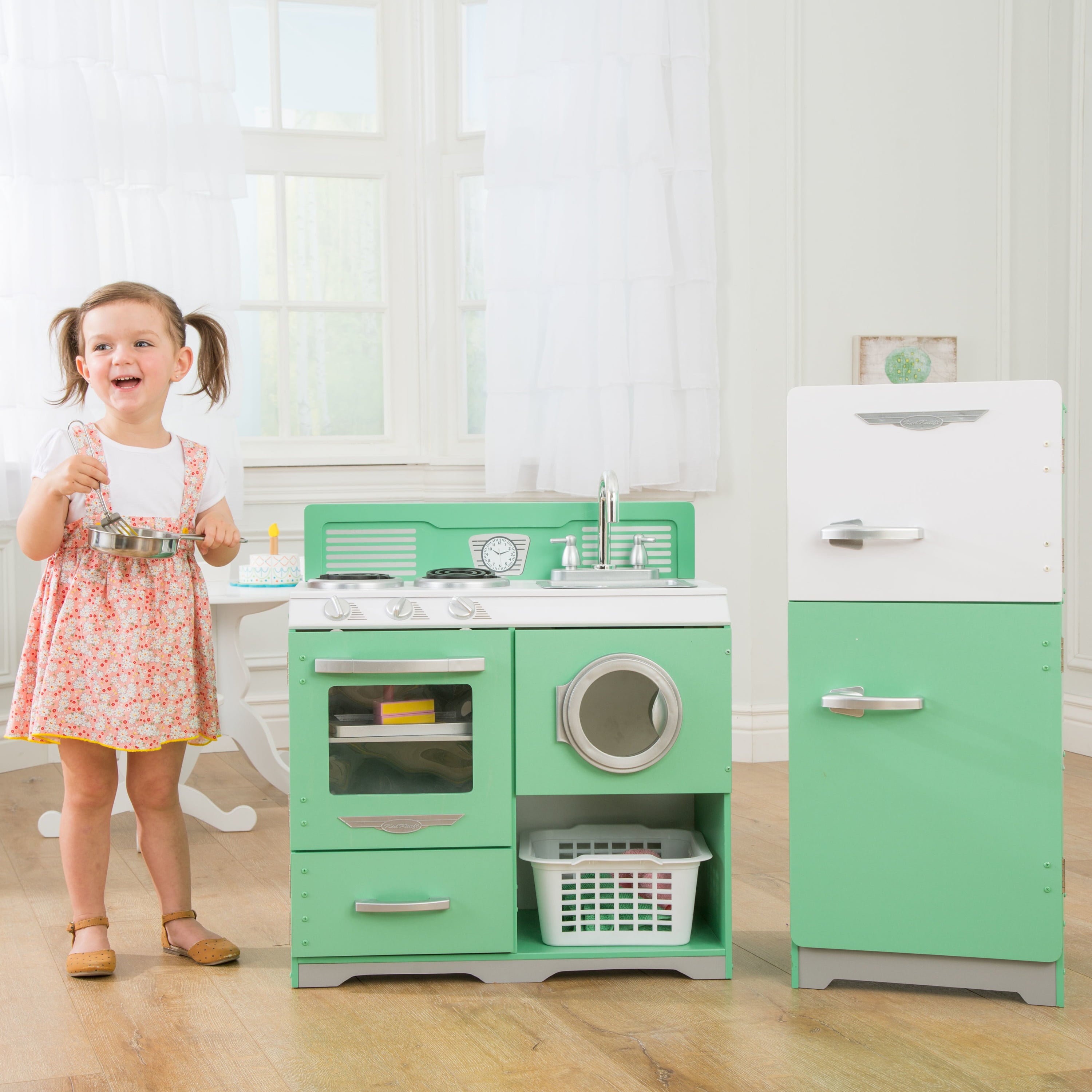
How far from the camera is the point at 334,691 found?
72.1 inches

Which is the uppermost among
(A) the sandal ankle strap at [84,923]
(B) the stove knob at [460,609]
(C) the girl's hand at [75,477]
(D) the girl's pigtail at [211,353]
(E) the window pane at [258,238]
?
(E) the window pane at [258,238]

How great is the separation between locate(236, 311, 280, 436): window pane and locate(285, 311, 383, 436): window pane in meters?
0.06

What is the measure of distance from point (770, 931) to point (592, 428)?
182 cm

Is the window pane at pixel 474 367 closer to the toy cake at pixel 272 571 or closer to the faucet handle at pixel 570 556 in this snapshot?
the toy cake at pixel 272 571

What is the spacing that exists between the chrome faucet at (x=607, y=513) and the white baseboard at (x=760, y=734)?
1792 millimetres

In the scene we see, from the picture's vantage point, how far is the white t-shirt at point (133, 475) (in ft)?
6.26

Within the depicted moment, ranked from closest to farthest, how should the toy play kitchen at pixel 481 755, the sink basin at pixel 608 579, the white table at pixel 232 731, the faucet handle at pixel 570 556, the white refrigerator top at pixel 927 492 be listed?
the white refrigerator top at pixel 927 492
the toy play kitchen at pixel 481 755
the sink basin at pixel 608 579
the faucet handle at pixel 570 556
the white table at pixel 232 731

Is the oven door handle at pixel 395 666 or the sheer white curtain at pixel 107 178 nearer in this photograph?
the oven door handle at pixel 395 666

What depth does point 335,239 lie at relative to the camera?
3947 mm

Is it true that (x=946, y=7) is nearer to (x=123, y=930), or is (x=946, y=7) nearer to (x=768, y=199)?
(x=768, y=199)

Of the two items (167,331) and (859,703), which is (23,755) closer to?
(167,331)

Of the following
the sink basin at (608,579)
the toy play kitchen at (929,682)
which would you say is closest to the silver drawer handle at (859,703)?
the toy play kitchen at (929,682)

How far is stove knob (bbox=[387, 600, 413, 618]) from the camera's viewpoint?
5.97 ft

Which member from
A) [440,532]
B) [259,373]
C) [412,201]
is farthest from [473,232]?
[440,532]
